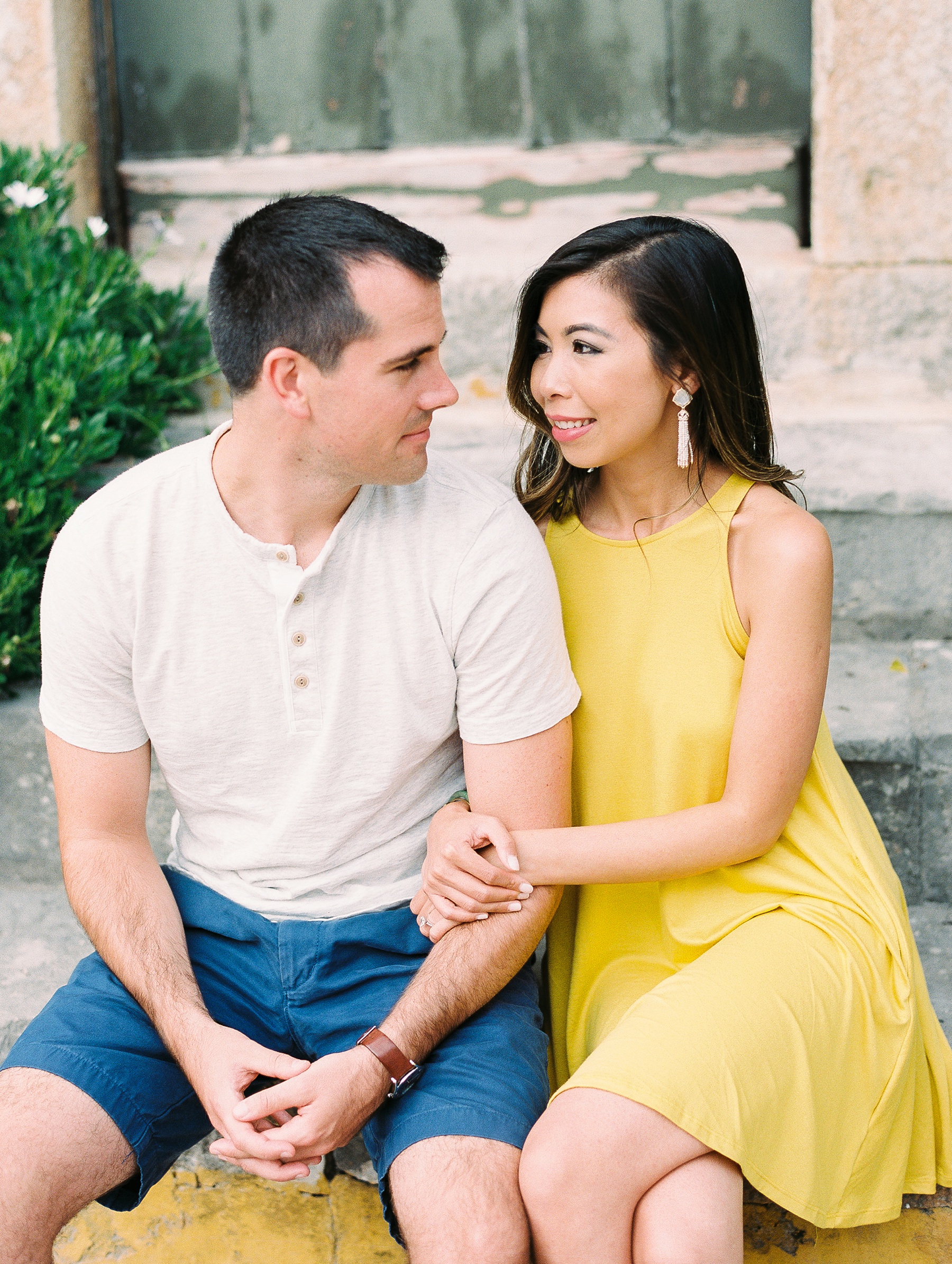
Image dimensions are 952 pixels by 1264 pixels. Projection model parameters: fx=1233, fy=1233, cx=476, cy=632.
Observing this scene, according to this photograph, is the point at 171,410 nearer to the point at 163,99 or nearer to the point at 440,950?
the point at 163,99

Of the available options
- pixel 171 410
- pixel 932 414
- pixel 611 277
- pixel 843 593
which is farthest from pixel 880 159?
pixel 171 410

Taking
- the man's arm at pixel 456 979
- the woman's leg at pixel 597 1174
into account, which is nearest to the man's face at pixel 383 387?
the man's arm at pixel 456 979

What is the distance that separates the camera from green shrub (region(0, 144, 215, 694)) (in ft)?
9.39

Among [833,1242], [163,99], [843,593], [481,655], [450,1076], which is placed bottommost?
[833,1242]

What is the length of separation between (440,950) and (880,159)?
242 centimetres

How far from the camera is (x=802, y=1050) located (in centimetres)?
176

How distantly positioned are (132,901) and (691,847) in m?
0.92

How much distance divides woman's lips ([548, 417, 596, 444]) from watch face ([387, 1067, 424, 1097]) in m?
1.05

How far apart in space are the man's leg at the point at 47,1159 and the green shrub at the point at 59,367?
1261 mm

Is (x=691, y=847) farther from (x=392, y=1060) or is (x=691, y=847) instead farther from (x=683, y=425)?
(x=683, y=425)

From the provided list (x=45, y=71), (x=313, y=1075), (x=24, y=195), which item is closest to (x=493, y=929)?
(x=313, y=1075)

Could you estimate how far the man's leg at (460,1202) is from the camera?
5.37 feet

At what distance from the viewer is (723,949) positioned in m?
1.91

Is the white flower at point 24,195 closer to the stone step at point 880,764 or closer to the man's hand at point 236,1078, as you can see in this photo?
the stone step at point 880,764
